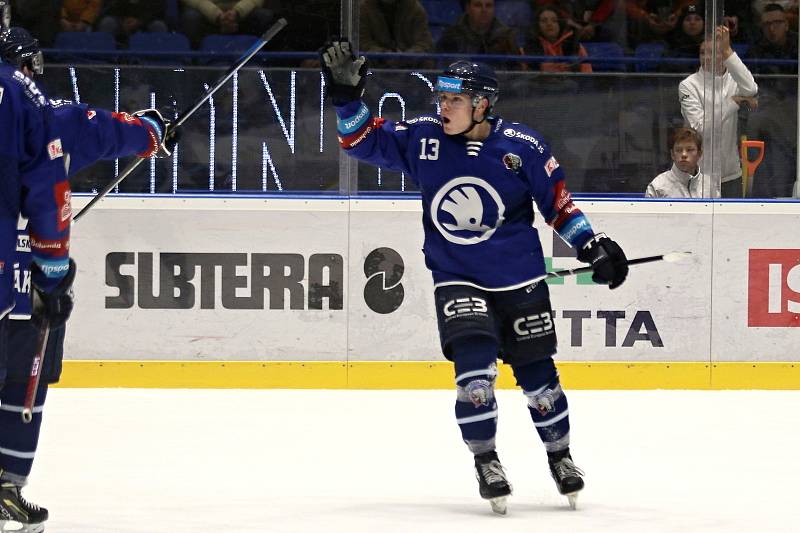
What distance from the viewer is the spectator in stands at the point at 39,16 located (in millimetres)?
6719

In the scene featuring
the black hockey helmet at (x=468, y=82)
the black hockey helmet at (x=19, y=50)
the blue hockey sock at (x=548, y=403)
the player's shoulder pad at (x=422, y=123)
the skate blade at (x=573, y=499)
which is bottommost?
the skate blade at (x=573, y=499)

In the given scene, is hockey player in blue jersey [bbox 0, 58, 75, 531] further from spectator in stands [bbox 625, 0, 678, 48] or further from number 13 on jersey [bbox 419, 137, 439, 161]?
spectator in stands [bbox 625, 0, 678, 48]

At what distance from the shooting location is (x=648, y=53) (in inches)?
275

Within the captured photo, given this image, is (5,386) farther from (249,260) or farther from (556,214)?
(249,260)

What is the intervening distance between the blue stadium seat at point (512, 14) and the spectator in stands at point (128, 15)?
1519 millimetres

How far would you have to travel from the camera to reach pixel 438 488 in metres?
4.70

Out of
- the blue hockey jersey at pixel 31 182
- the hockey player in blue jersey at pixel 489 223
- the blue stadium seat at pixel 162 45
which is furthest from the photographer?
the blue stadium seat at pixel 162 45

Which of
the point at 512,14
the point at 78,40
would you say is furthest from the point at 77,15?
the point at 512,14

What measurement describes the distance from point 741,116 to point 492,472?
324 cm

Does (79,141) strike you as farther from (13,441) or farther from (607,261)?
(607,261)

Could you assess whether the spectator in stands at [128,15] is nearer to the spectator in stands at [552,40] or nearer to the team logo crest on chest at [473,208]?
the spectator in stands at [552,40]

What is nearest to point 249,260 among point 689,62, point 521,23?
point 521,23

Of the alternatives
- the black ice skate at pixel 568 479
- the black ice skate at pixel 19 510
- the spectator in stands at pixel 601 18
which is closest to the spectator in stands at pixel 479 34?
the spectator in stands at pixel 601 18

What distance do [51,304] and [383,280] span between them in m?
3.07
